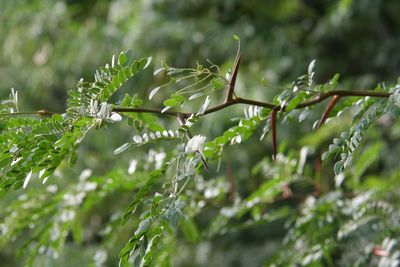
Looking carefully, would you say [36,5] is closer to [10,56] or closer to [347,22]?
[10,56]

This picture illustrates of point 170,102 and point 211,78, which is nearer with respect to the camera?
point 170,102

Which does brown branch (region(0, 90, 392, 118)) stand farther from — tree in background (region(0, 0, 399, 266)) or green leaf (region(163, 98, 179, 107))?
tree in background (region(0, 0, 399, 266))

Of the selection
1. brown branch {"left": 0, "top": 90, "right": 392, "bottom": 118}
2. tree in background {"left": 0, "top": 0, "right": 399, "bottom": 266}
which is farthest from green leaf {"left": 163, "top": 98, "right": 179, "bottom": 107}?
tree in background {"left": 0, "top": 0, "right": 399, "bottom": 266}

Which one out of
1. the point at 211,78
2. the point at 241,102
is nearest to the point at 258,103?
the point at 241,102

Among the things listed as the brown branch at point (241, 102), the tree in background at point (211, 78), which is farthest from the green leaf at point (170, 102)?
the tree in background at point (211, 78)

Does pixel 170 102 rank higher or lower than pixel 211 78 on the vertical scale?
higher

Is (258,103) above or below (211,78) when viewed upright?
above

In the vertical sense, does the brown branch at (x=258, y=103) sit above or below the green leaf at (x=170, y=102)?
below

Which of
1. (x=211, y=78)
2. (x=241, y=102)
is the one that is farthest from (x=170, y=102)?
(x=211, y=78)

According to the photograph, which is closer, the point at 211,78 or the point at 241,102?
the point at 241,102

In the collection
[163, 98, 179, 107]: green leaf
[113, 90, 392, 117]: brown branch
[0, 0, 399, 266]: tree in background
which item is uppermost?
[163, 98, 179, 107]: green leaf

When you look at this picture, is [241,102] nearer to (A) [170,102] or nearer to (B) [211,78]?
(A) [170,102]

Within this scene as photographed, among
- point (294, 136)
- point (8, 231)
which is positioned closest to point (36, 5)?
point (294, 136)

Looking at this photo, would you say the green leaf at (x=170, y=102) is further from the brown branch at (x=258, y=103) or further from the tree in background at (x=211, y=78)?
the tree in background at (x=211, y=78)
